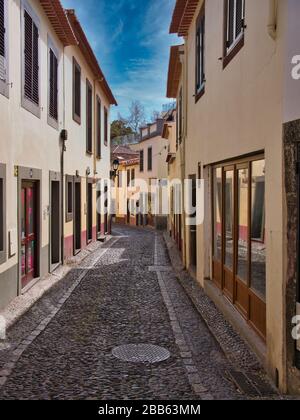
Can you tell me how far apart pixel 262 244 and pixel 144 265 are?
8150 millimetres

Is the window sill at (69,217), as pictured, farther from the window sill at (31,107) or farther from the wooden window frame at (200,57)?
the wooden window frame at (200,57)

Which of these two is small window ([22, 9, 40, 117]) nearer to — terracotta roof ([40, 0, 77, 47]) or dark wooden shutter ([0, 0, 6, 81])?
terracotta roof ([40, 0, 77, 47])

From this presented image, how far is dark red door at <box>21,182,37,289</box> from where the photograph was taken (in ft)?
32.0

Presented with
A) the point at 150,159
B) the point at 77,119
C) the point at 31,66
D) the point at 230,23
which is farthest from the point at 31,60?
the point at 150,159

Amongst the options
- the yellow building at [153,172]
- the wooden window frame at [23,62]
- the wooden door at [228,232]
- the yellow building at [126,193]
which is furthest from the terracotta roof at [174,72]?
the yellow building at [126,193]

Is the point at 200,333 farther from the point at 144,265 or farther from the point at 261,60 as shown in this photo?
the point at 144,265

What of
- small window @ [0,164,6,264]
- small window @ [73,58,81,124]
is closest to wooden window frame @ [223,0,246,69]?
small window @ [0,164,6,264]

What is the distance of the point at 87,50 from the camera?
1584 centimetres

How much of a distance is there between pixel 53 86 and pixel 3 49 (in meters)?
4.08

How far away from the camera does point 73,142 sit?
14844 mm

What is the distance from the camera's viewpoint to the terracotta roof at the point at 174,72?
14725 millimetres

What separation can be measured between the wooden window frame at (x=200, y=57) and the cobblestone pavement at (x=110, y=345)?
3.94 m

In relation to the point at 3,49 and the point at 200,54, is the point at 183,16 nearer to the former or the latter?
the point at 200,54

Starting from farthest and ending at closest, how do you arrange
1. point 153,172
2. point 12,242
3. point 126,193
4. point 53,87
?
point 126,193 → point 153,172 → point 53,87 → point 12,242
